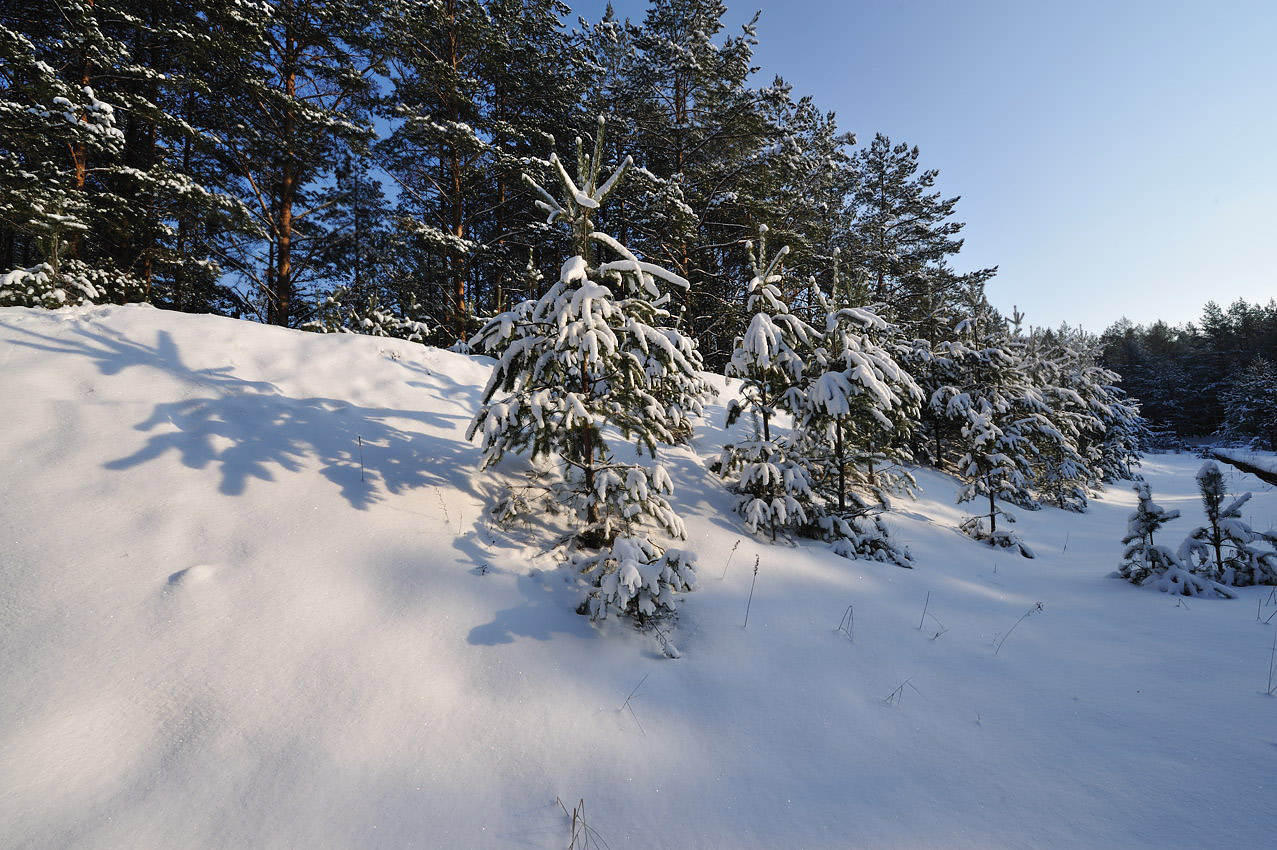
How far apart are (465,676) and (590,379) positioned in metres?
2.80

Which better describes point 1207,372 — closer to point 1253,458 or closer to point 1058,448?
point 1253,458

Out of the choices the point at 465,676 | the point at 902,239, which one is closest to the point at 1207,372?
the point at 902,239

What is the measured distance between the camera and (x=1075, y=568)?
7223 mm

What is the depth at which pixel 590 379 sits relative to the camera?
4672 millimetres

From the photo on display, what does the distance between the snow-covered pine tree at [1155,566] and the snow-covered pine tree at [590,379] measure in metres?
5.74

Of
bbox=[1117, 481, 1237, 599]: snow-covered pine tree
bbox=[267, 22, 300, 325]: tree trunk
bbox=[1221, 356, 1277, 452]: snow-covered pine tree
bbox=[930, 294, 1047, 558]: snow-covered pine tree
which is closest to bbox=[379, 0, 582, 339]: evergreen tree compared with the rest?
bbox=[267, 22, 300, 325]: tree trunk

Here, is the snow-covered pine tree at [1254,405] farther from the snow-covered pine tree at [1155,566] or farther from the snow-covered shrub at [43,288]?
the snow-covered shrub at [43,288]

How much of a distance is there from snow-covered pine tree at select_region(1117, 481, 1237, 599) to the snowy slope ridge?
42 centimetres

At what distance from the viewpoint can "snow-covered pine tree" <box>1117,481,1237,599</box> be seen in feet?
17.3

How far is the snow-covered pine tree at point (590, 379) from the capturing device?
160 inches

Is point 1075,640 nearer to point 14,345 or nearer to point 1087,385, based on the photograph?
point 14,345

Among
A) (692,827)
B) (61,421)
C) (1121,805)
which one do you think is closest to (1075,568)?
(1121,805)

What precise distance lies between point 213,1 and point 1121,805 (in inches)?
774

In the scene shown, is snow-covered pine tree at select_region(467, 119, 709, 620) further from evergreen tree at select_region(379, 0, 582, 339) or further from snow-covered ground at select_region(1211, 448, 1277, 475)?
snow-covered ground at select_region(1211, 448, 1277, 475)
